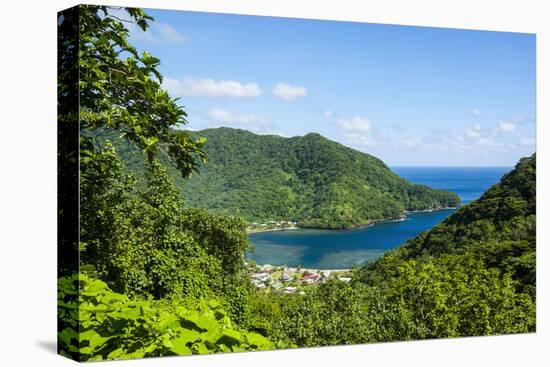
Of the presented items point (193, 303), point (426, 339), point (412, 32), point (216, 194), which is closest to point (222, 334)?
point (193, 303)

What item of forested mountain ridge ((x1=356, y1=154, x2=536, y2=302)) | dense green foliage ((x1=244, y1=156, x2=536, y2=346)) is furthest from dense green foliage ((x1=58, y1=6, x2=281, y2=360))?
forested mountain ridge ((x1=356, y1=154, x2=536, y2=302))

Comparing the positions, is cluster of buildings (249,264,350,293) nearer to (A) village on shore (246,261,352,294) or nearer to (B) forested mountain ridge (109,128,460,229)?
(A) village on shore (246,261,352,294)

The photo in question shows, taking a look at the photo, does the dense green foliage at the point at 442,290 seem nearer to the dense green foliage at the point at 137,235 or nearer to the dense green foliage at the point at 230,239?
the dense green foliage at the point at 230,239

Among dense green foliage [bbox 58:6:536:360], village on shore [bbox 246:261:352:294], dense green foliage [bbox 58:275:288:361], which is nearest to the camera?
dense green foliage [bbox 58:275:288:361]

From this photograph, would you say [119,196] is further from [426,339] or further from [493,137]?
[493,137]

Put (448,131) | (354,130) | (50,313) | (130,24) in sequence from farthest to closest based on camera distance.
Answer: (448,131)
(354,130)
(50,313)
(130,24)

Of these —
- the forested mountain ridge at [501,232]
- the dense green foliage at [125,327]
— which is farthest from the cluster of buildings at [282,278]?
the forested mountain ridge at [501,232]

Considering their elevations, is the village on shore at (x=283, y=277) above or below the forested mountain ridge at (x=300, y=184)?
below
